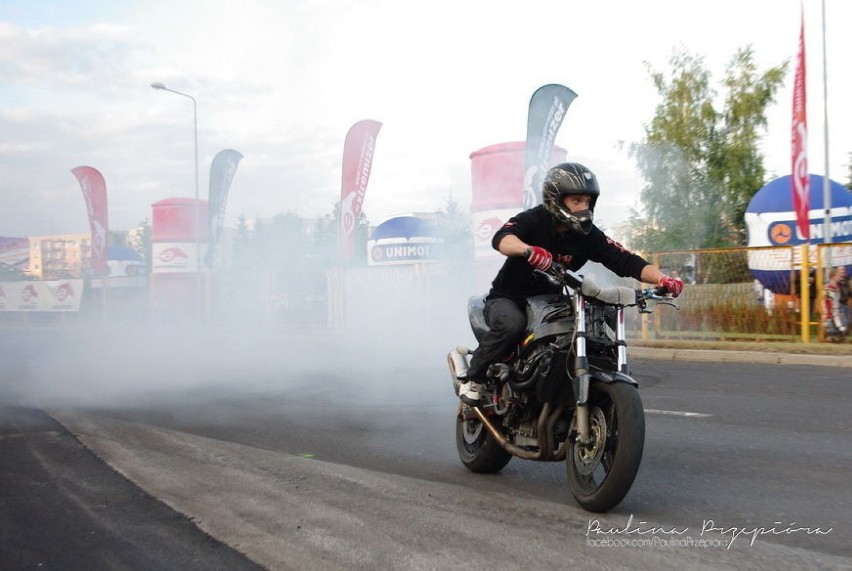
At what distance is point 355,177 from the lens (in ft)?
79.4

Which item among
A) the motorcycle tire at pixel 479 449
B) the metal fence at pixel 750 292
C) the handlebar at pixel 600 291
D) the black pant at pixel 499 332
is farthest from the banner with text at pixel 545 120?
the handlebar at pixel 600 291

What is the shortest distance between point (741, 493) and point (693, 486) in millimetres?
284

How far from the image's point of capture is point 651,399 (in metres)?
8.74

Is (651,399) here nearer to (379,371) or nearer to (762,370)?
(762,370)

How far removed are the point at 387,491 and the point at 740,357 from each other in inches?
391

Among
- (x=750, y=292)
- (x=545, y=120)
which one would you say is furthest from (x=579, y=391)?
(x=545, y=120)

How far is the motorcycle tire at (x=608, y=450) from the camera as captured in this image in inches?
154

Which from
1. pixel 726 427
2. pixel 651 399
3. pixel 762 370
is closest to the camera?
pixel 726 427

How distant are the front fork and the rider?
42 centimetres

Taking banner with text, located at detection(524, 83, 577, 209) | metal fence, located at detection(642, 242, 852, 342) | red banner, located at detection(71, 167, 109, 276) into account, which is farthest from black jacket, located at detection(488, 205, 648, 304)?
red banner, located at detection(71, 167, 109, 276)

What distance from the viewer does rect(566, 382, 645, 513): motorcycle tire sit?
3916 mm

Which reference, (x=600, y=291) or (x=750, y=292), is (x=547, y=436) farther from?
(x=750, y=292)

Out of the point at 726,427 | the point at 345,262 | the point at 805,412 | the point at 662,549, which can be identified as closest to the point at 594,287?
the point at 662,549

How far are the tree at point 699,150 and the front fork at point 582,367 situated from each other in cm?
2657
